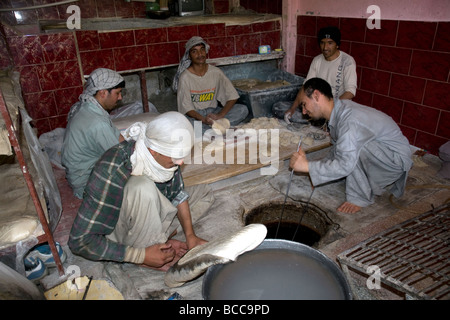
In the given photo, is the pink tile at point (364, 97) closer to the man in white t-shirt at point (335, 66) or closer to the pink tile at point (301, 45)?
the man in white t-shirt at point (335, 66)

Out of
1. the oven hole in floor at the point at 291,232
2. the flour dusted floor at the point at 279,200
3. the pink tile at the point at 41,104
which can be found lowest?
the oven hole in floor at the point at 291,232

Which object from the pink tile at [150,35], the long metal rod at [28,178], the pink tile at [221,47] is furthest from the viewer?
the pink tile at [221,47]

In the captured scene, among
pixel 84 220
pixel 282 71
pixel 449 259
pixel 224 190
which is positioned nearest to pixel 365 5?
pixel 282 71

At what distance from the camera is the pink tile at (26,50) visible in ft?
12.3

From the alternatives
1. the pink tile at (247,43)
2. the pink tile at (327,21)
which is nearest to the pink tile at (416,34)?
the pink tile at (327,21)

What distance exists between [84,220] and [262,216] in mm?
1825

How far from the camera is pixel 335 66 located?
169 inches

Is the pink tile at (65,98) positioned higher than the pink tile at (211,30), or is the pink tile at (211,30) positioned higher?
the pink tile at (211,30)

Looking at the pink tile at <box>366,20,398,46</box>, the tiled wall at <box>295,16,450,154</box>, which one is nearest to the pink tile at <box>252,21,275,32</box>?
the tiled wall at <box>295,16,450,154</box>

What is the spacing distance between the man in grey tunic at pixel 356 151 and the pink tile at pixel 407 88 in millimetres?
1337

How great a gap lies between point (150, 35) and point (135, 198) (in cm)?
313

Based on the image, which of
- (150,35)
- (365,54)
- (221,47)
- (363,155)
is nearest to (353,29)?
(365,54)

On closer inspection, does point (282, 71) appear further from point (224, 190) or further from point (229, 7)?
point (224, 190)

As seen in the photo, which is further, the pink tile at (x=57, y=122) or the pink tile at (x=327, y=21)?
the pink tile at (x=327, y=21)
